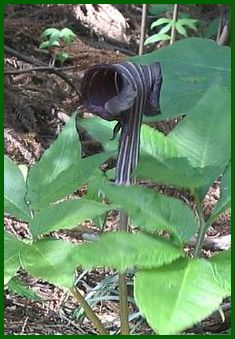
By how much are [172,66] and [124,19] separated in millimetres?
2412

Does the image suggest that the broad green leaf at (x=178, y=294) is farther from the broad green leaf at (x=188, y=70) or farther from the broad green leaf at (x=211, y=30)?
the broad green leaf at (x=211, y=30)

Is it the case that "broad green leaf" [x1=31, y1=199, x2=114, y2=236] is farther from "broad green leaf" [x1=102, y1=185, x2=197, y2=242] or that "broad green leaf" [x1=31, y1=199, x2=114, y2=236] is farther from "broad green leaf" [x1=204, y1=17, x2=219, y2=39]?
"broad green leaf" [x1=204, y1=17, x2=219, y2=39]

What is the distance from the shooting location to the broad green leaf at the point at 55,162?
892mm

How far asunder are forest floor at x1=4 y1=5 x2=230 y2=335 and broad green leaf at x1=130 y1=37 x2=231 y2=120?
1.30 feet

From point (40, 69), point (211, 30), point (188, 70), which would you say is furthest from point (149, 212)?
point (211, 30)

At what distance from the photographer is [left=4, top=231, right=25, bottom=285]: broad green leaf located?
2.48ft

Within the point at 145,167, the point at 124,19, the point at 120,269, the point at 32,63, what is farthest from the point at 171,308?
the point at 124,19

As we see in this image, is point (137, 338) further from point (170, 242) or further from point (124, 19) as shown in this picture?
point (124, 19)

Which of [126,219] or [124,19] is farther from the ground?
[126,219]

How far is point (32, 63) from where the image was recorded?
282cm

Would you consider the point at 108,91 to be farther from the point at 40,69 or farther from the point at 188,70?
the point at 40,69

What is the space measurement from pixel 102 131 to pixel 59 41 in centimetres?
204

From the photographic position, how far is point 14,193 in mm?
917

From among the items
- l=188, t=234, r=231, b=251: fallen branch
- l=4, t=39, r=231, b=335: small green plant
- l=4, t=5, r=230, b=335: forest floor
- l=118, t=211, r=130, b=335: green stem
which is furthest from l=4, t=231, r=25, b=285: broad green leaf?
l=188, t=234, r=231, b=251: fallen branch
